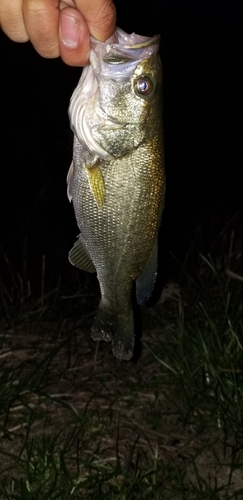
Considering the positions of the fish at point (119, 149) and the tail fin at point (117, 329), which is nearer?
the fish at point (119, 149)

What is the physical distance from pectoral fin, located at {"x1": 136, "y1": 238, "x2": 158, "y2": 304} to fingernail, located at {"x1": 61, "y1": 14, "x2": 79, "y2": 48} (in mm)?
779

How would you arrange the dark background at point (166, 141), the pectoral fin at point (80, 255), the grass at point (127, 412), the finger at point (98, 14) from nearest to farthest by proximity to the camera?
the finger at point (98, 14) → the pectoral fin at point (80, 255) → the grass at point (127, 412) → the dark background at point (166, 141)

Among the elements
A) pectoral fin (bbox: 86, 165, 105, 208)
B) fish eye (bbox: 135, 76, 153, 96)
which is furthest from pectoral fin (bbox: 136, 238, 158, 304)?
fish eye (bbox: 135, 76, 153, 96)

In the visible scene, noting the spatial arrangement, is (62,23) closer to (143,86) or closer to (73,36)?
(73,36)

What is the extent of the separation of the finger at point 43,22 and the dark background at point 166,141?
437 centimetres

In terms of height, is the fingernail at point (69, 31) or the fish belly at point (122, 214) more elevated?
the fingernail at point (69, 31)

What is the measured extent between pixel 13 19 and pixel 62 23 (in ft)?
0.65

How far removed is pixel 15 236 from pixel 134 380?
14.7 feet

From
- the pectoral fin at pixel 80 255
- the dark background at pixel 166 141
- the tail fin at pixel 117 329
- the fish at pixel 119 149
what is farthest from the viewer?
the dark background at pixel 166 141

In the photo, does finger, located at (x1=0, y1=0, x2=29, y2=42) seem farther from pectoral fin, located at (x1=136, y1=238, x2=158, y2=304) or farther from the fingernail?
pectoral fin, located at (x1=136, y1=238, x2=158, y2=304)

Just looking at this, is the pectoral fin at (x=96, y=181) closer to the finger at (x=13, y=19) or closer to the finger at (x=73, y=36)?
the finger at (x=73, y=36)

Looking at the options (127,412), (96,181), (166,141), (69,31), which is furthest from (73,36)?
(166,141)

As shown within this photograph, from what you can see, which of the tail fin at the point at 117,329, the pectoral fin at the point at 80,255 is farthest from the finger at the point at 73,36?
the tail fin at the point at 117,329

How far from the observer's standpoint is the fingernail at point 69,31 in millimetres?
2109
